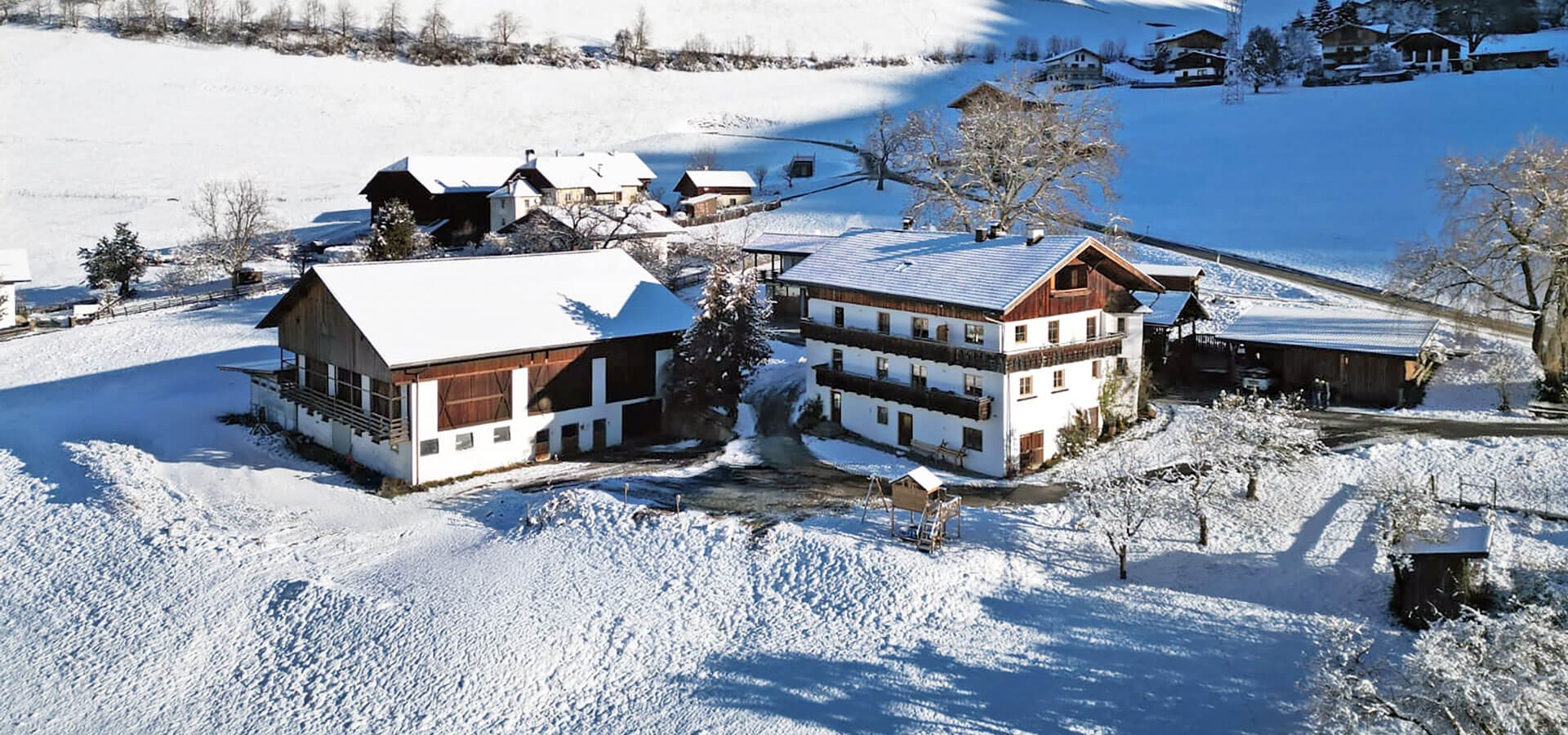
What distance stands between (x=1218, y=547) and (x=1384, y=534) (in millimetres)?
4051

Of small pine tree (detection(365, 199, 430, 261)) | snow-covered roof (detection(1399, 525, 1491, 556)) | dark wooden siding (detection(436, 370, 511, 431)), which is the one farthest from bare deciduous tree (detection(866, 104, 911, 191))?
snow-covered roof (detection(1399, 525, 1491, 556))

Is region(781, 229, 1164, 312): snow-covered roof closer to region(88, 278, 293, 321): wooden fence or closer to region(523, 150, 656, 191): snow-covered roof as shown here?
region(88, 278, 293, 321): wooden fence

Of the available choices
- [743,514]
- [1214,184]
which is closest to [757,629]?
[743,514]

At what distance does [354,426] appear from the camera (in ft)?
130

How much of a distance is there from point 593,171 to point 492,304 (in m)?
50.9

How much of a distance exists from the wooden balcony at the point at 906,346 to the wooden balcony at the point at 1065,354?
0.78m

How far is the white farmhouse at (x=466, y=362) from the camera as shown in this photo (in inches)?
1527

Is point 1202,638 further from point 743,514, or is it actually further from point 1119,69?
point 1119,69

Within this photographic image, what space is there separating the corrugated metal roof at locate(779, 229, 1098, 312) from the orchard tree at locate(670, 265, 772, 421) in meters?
2.64

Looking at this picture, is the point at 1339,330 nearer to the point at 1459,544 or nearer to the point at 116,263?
the point at 1459,544

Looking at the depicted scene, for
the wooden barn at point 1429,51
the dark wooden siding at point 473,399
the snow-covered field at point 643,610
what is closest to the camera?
the snow-covered field at point 643,610

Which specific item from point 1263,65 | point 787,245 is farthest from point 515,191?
point 1263,65

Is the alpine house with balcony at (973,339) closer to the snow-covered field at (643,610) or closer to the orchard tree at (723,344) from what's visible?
the orchard tree at (723,344)

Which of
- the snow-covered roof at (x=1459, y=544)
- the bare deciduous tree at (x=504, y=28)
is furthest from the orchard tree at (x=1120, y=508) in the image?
the bare deciduous tree at (x=504, y=28)
